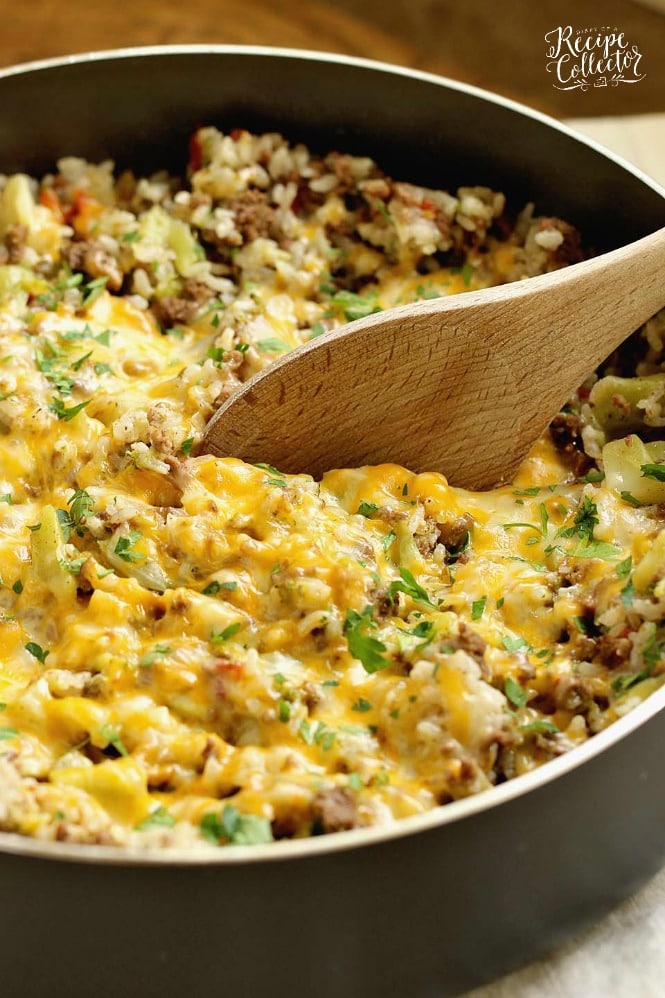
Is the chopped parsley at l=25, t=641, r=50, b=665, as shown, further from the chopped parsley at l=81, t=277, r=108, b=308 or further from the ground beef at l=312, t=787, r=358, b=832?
the chopped parsley at l=81, t=277, r=108, b=308

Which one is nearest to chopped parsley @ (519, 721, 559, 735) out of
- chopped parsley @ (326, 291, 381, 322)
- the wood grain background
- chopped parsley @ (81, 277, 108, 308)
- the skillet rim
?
the skillet rim

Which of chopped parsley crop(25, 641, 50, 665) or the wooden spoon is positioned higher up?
the wooden spoon

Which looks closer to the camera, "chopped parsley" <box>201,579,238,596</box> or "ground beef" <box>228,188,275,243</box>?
"chopped parsley" <box>201,579,238,596</box>

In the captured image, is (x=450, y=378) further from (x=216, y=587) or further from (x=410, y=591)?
(x=216, y=587)

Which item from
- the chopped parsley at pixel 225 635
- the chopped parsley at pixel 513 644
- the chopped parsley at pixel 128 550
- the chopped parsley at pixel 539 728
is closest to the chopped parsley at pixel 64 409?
the chopped parsley at pixel 128 550

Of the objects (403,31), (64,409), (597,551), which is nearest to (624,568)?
(597,551)

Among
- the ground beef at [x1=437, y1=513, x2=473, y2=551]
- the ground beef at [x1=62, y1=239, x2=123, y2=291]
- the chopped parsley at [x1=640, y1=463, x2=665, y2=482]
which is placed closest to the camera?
the ground beef at [x1=437, y1=513, x2=473, y2=551]

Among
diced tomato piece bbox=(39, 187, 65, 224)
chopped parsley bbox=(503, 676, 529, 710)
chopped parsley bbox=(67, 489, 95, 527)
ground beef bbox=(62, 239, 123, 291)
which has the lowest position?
chopped parsley bbox=(503, 676, 529, 710)
